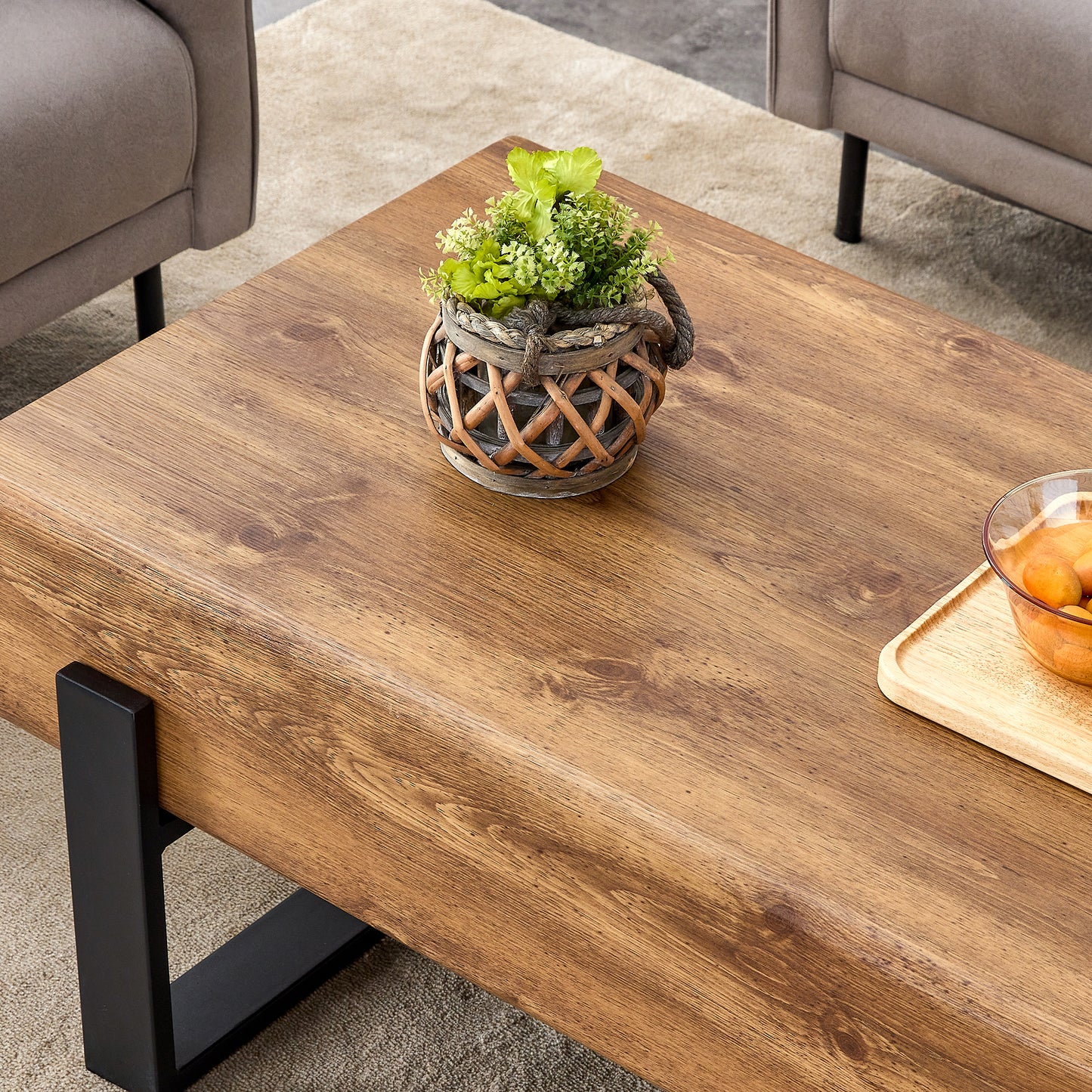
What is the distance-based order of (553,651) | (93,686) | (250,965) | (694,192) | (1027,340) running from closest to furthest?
(553,651) → (93,686) → (250,965) → (1027,340) → (694,192)

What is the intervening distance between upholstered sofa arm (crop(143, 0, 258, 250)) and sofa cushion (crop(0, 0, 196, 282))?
1.1 inches

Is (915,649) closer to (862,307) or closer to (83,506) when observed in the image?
(862,307)

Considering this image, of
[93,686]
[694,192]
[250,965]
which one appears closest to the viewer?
[93,686]

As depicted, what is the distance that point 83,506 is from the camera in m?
1.03

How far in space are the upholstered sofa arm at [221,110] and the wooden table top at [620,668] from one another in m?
0.66

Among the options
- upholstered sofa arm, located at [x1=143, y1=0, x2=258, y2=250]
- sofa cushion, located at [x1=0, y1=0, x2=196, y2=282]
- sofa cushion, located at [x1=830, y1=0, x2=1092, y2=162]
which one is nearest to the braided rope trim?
sofa cushion, located at [x1=0, y1=0, x2=196, y2=282]

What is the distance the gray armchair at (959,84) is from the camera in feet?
6.18

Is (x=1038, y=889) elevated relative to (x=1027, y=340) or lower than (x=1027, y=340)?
elevated

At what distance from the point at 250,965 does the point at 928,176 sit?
1.83 m

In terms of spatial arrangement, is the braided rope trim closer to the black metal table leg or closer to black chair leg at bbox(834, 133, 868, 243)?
the black metal table leg

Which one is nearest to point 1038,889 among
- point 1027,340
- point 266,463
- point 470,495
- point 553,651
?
point 553,651

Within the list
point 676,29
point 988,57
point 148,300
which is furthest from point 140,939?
point 676,29

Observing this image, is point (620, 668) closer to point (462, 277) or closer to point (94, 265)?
point (462, 277)

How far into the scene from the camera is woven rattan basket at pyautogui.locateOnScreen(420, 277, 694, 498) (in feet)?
3.18
